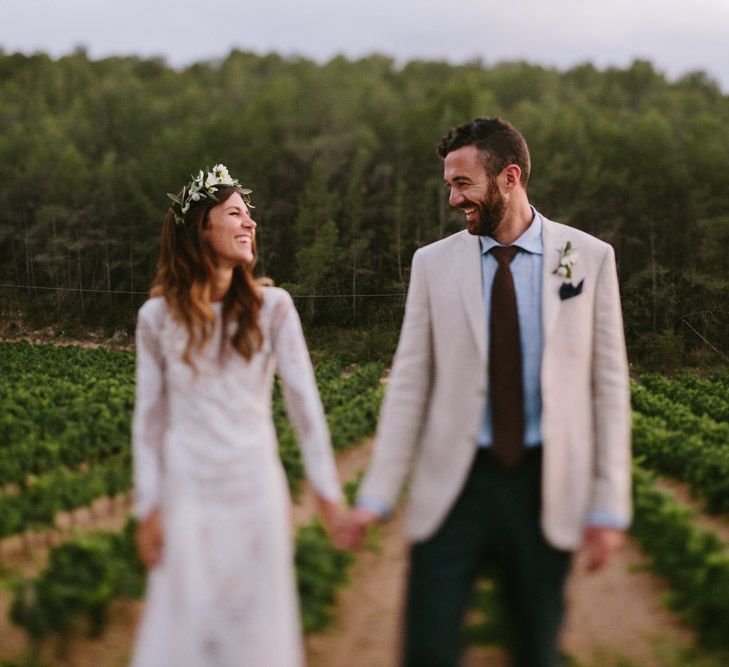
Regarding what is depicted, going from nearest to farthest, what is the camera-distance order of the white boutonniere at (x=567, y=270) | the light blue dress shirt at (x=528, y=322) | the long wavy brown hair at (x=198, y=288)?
the light blue dress shirt at (x=528, y=322) < the white boutonniere at (x=567, y=270) < the long wavy brown hair at (x=198, y=288)

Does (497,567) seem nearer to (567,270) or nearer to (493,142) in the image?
(567,270)

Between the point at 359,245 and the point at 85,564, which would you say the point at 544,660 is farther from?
the point at 359,245

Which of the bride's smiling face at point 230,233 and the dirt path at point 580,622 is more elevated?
the bride's smiling face at point 230,233

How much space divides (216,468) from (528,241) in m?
1.33

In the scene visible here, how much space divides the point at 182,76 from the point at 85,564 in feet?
227

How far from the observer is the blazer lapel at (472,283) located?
2.44 meters

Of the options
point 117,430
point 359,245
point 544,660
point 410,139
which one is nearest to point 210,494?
point 544,660

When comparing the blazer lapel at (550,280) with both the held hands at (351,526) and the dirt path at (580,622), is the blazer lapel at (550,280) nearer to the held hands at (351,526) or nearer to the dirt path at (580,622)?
the held hands at (351,526)

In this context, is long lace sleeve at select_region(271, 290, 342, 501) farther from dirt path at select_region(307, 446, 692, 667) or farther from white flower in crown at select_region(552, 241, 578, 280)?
dirt path at select_region(307, 446, 692, 667)

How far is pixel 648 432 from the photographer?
1146cm

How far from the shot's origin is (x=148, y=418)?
2541 millimetres

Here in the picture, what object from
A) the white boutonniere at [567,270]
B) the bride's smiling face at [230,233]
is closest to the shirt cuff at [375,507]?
the white boutonniere at [567,270]

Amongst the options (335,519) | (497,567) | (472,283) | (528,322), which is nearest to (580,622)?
(497,567)

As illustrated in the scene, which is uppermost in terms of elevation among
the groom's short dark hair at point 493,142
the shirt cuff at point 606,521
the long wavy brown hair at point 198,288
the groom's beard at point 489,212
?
the groom's short dark hair at point 493,142
